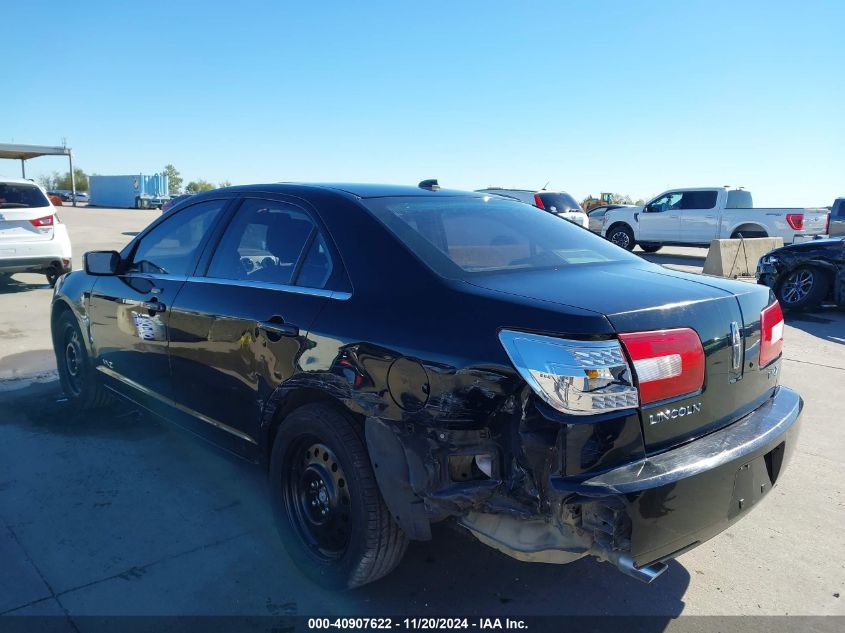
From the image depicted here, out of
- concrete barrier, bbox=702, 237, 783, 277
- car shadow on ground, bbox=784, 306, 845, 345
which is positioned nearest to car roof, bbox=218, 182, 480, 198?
car shadow on ground, bbox=784, 306, 845, 345

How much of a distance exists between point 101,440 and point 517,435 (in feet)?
11.0

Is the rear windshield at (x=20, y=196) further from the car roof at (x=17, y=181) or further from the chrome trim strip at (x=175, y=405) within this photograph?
the chrome trim strip at (x=175, y=405)

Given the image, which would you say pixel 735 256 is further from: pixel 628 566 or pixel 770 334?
pixel 628 566

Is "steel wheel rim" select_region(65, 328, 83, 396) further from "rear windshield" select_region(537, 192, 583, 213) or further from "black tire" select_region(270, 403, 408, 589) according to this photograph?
"rear windshield" select_region(537, 192, 583, 213)

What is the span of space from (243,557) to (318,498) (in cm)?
54

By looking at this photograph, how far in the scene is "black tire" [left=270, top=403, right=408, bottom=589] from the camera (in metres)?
2.45

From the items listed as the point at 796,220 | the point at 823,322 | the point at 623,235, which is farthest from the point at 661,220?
the point at 823,322

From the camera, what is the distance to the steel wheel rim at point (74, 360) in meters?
4.68

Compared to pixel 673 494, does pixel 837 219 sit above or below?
above

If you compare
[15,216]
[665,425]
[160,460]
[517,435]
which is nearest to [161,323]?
[160,460]

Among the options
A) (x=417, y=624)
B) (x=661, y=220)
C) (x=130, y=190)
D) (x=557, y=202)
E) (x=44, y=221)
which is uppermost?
(x=130, y=190)

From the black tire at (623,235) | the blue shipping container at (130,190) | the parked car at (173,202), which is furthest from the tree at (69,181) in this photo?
the black tire at (623,235)

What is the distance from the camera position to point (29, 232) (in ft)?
31.3

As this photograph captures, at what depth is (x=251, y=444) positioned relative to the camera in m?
3.04
